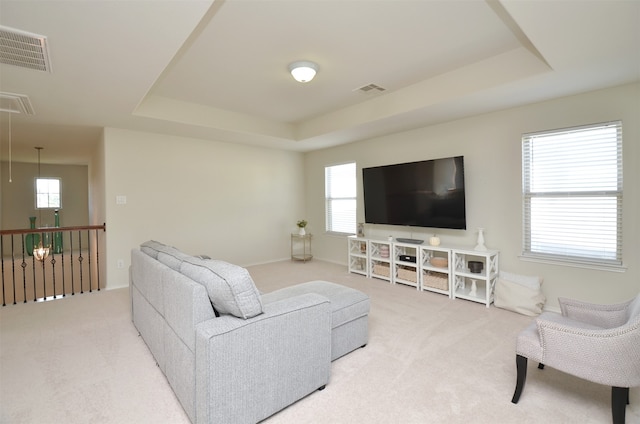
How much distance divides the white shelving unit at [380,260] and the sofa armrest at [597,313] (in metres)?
2.54

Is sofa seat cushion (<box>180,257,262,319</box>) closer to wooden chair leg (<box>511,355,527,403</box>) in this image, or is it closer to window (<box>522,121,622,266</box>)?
wooden chair leg (<box>511,355,527,403</box>)

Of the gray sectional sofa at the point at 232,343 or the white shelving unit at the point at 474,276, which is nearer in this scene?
the gray sectional sofa at the point at 232,343

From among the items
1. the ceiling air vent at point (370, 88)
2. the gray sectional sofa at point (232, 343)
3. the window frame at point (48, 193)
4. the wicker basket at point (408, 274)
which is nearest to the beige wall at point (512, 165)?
the wicker basket at point (408, 274)

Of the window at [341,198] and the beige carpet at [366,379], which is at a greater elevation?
the window at [341,198]

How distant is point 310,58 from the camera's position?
9.76 feet

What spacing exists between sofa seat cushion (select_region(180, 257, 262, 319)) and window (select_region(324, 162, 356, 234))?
4.15 metres

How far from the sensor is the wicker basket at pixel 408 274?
170 inches

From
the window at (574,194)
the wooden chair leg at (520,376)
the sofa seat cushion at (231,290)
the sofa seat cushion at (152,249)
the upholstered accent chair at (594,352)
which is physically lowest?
the wooden chair leg at (520,376)

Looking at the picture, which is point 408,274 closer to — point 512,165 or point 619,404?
point 512,165

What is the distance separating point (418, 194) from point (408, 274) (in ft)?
3.83

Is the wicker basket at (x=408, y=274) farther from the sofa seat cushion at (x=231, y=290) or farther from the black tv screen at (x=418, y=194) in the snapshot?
the sofa seat cushion at (x=231, y=290)

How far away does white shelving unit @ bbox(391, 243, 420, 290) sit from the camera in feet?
14.0

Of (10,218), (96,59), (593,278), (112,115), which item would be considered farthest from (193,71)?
(10,218)

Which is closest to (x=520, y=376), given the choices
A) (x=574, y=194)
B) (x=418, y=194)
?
(x=574, y=194)
